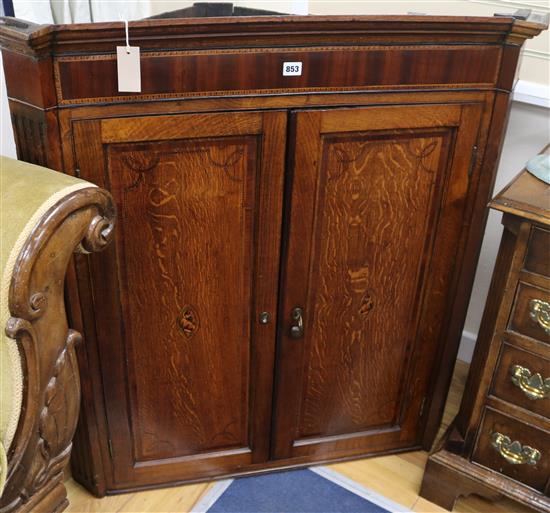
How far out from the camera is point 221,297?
1346 millimetres

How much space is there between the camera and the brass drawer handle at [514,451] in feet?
4.68

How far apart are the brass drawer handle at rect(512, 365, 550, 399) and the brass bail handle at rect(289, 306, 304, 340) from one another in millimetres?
432

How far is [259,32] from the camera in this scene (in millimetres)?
1094

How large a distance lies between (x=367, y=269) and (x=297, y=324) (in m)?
0.18

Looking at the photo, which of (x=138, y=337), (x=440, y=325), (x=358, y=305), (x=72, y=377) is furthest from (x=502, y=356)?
(x=72, y=377)

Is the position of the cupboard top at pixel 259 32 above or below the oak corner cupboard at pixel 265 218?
above

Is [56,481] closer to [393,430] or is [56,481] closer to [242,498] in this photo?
[242,498]

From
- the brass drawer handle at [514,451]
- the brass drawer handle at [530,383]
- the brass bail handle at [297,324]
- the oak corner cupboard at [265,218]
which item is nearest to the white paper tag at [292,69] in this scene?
the oak corner cupboard at [265,218]

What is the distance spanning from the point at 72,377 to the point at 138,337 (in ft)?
0.82

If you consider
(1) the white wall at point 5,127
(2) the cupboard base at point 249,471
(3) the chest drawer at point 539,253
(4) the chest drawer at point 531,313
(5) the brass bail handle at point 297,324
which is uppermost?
(1) the white wall at point 5,127

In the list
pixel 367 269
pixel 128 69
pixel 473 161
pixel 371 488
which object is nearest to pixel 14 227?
pixel 128 69

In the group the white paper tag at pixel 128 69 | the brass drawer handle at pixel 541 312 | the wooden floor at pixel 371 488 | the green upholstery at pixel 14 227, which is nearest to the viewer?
the green upholstery at pixel 14 227

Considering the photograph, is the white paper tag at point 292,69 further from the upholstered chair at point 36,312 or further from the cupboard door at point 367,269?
the upholstered chair at point 36,312

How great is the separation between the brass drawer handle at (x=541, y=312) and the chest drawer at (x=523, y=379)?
0.24 ft
